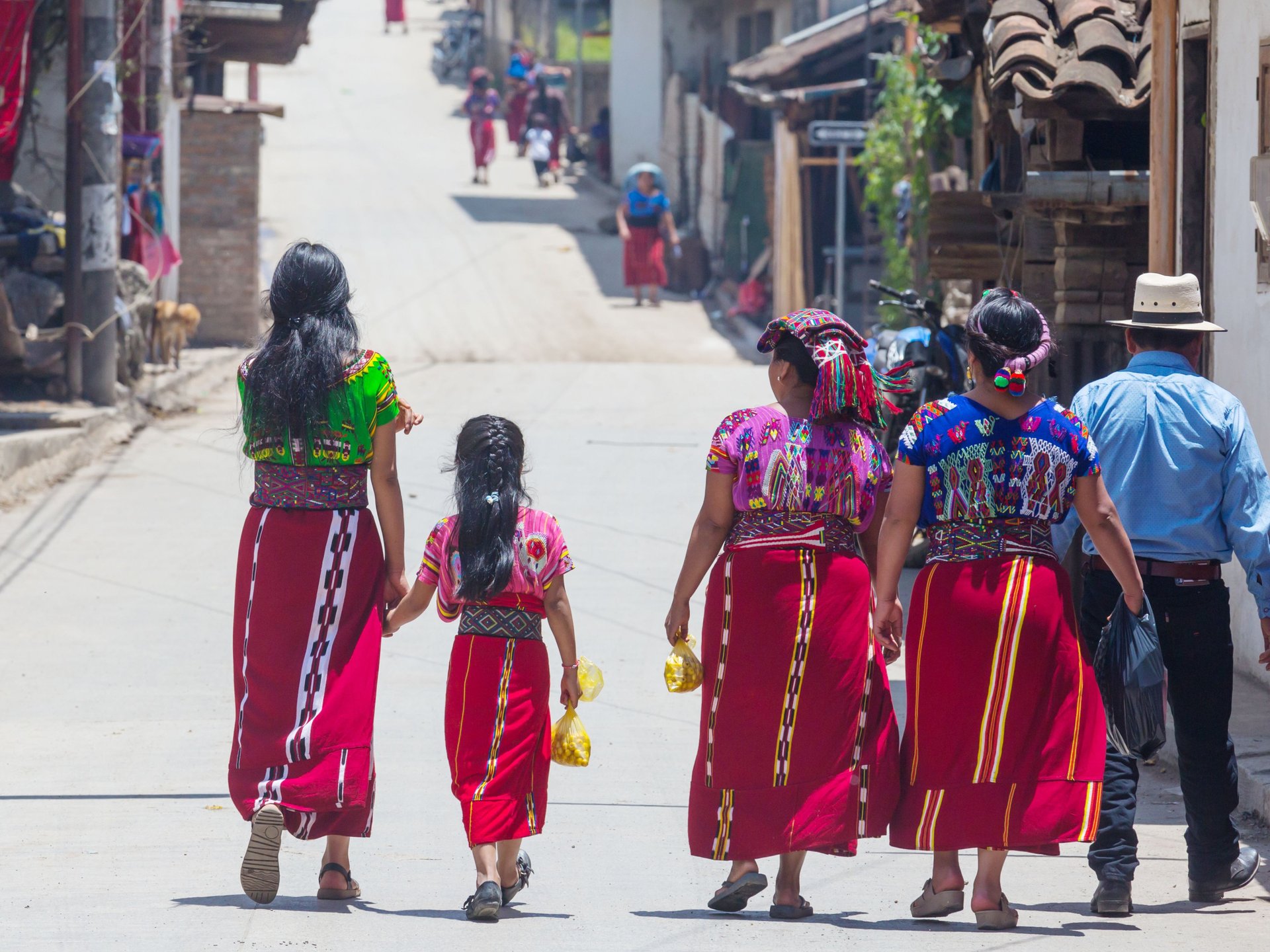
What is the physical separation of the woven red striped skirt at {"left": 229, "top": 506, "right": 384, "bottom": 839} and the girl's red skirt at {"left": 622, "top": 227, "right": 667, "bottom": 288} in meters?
17.9

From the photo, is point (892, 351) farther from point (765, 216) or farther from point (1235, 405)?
point (765, 216)

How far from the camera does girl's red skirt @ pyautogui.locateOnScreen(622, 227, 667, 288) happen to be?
73.3 ft

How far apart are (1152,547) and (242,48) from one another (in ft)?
61.8

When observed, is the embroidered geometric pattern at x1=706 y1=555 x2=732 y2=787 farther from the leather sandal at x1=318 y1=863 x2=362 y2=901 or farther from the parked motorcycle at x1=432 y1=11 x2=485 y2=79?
the parked motorcycle at x1=432 y1=11 x2=485 y2=79

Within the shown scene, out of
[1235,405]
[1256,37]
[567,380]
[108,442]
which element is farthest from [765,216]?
[1235,405]

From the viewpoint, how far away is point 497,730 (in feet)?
14.8

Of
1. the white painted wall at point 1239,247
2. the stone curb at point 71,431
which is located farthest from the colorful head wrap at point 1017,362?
the stone curb at point 71,431

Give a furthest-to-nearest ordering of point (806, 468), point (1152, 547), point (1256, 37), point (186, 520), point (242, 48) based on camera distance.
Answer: point (242, 48) → point (186, 520) → point (1256, 37) → point (1152, 547) → point (806, 468)

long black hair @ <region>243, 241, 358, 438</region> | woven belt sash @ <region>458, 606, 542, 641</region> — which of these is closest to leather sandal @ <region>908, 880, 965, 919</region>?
woven belt sash @ <region>458, 606, 542, 641</region>

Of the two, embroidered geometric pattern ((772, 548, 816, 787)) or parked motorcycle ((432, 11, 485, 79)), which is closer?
embroidered geometric pattern ((772, 548, 816, 787))

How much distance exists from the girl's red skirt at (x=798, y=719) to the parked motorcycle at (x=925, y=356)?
4.98 metres

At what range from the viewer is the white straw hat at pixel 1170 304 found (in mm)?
4816

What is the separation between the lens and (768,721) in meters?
4.52

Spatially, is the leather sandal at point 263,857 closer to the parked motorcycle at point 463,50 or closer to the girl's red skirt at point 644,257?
the girl's red skirt at point 644,257
